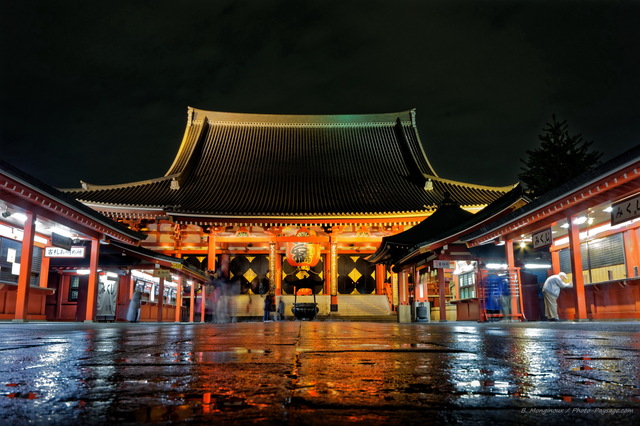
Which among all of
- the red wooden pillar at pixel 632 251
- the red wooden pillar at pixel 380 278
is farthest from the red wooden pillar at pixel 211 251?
the red wooden pillar at pixel 632 251

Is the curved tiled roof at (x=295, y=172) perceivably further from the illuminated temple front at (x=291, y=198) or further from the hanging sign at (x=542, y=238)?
the hanging sign at (x=542, y=238)

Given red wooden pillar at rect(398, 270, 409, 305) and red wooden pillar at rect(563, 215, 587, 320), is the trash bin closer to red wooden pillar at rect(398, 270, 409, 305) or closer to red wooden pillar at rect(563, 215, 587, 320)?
red wooden pillar at rect(398, 270, 409, 305)

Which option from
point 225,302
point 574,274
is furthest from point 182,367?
point 225,302

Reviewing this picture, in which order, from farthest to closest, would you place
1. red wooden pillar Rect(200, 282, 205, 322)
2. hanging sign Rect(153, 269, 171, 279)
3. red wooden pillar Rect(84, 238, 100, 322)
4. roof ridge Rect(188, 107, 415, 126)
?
1. roof ridge Rect(188, 107, 415, 126)
2. red wooden pillar Rect(200, 282, 205, 322)
3. hanging sign Rect(153, 269, 171, 279)
4. red wooden pillar Rect(84, 238, 100, 322)

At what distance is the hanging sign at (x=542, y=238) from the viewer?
10.4m

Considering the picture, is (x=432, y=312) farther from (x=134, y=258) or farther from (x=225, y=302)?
(x=134, y=258)

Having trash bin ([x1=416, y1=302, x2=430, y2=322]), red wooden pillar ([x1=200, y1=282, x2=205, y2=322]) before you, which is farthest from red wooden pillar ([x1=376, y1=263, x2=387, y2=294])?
trash bin ([x1=416, y1=302, x2=430, y2=322])

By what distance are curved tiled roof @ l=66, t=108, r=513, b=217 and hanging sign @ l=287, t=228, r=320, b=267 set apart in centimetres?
129

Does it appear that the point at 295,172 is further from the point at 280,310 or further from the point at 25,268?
the point at 25,268

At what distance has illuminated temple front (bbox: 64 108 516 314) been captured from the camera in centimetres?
2006

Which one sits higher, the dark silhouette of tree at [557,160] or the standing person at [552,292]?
the dark silhouette of tree at [557,160]

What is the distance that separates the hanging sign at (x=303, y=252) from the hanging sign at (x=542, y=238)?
10.7 m

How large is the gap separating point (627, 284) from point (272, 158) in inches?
713

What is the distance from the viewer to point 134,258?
15.9 metres
